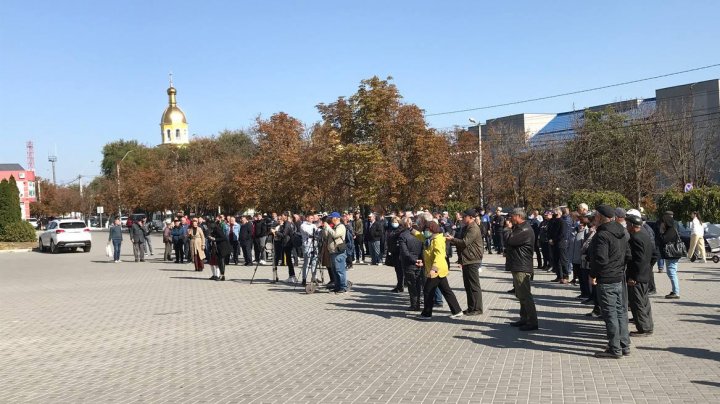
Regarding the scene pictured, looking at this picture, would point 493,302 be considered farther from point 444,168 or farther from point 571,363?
point 444,168

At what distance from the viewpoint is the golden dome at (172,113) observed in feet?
392

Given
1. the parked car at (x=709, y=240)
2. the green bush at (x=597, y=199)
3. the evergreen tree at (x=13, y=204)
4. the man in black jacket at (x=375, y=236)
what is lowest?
the parked car at (x=709, y=240)

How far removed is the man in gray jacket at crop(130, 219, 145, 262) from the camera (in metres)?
26.7

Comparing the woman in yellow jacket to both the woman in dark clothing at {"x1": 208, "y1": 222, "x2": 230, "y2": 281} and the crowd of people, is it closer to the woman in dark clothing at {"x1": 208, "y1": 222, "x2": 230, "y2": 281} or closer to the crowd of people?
the crowd of people

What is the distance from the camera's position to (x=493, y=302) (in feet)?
43.1

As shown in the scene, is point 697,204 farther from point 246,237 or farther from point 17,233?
point 17,233

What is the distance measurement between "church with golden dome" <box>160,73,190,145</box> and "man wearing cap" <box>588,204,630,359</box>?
116m

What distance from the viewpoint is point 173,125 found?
119625 mm

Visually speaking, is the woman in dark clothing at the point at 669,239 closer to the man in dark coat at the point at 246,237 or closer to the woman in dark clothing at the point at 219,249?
the woman in dark clothing at the point at 219,249

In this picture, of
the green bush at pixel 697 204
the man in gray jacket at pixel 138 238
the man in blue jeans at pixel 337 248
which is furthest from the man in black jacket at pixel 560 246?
the man in gray jacket at pixel 138 238

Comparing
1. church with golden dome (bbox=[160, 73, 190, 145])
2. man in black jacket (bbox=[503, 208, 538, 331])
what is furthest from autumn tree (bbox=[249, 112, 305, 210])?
church with golden dome (bbox=[160, 73, 190, 145])

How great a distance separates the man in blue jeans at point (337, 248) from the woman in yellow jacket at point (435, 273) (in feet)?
11.4

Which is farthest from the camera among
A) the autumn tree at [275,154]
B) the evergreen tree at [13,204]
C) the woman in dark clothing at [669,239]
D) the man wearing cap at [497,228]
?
the autumn tree at [275,154]

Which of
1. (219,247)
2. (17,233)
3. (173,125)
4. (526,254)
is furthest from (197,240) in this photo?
(173,125)
